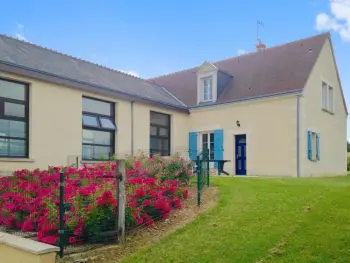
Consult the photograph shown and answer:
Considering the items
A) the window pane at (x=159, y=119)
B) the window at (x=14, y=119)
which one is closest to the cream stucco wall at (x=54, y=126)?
the window at (x=14, y=119)

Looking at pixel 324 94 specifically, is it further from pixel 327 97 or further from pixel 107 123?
pixel 107 123

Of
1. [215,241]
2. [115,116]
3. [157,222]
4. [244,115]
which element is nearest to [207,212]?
[157,222]

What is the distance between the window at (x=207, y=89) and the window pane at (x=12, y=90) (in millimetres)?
9183

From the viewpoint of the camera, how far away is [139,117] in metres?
15.7

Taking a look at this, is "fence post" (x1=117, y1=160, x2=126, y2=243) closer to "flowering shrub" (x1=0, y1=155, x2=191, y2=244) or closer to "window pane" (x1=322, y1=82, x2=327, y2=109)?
"flowering shrub" (x1=0, y1=155, x2=191, y2=244)

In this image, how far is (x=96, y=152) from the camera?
14.1 metres

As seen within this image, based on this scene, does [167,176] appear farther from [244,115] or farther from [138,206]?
[244,115]

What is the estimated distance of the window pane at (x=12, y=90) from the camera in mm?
11125

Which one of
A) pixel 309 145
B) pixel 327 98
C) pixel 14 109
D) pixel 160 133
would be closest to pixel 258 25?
pixel 327 98

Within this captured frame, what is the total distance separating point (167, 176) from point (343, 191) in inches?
161

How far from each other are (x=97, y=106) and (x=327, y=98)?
37.3 feet

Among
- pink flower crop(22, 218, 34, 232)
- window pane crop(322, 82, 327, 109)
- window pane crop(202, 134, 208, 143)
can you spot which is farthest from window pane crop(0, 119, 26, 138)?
window pane crop(322, 82, 327, 109)

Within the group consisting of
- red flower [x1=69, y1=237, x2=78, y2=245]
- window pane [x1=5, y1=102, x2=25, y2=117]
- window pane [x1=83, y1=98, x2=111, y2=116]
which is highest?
window pane [x1=83, y1=98, x2=111, y2=116]

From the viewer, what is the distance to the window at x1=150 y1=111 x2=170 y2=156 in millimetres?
16562
